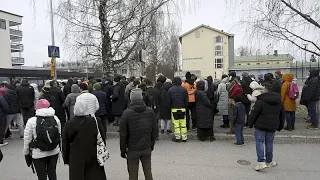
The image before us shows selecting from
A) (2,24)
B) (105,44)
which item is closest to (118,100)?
(105,44)

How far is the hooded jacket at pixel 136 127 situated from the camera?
3.95m

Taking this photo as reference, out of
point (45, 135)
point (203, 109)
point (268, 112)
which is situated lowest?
point (203, 109)

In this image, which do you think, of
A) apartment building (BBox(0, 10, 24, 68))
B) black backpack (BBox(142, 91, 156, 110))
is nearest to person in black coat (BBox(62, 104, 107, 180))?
black backpack (BBox(142, 91, 156, 110))

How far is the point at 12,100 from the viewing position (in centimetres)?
822

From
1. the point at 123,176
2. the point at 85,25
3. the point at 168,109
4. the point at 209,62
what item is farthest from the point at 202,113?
the point at 209,62

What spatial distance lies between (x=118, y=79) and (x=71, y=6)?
4.29m

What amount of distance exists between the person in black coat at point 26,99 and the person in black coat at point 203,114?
217 inches

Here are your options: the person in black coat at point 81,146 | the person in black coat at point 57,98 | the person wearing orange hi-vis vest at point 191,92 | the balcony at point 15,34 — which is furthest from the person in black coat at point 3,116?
the balcony at point 15,34

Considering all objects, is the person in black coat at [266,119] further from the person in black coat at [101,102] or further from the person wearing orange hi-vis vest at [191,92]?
the person in black coat at [101,102]

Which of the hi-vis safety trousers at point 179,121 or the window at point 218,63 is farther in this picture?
the window at point 218,63

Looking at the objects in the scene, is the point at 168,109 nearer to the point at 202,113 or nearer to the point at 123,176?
the point at 202,113

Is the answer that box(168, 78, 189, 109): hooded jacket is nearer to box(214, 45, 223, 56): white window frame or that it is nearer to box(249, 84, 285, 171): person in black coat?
box(249, 84, 285, 171): person in black coat

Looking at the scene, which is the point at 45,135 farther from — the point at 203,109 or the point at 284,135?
the point at 284,135

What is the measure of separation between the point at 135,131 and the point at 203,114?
12.7 feet
